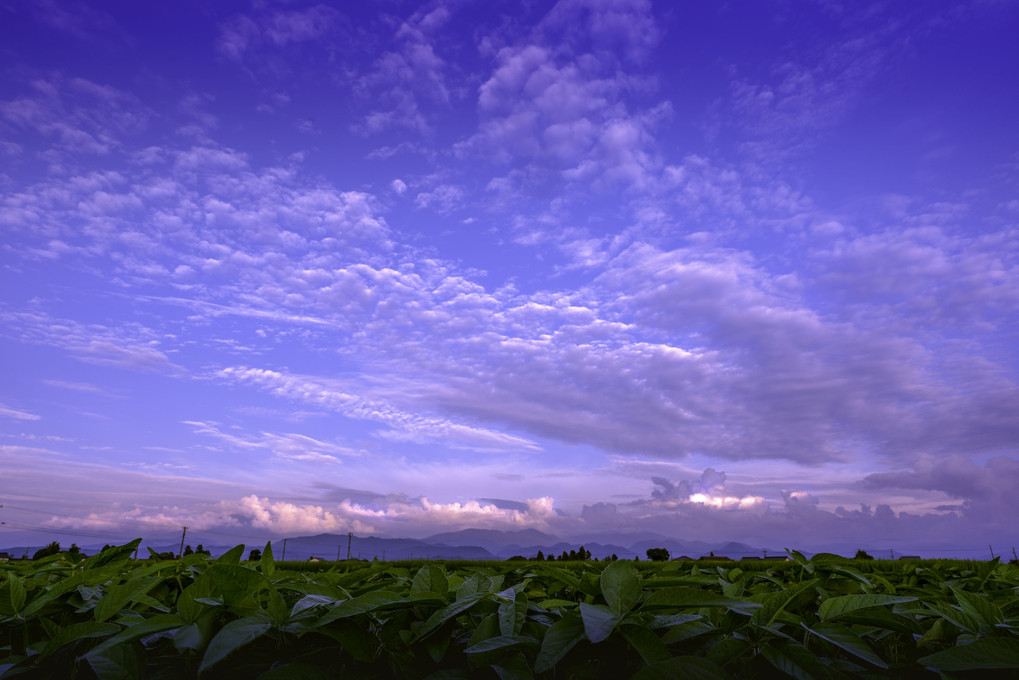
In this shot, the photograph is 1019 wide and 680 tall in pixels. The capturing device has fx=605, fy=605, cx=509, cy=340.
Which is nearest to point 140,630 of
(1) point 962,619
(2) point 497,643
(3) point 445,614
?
(3) point 445,614

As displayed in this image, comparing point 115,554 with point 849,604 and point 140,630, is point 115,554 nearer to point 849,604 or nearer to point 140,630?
point 140,630

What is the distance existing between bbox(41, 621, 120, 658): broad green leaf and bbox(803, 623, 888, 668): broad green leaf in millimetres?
1690

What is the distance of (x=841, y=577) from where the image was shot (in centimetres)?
235

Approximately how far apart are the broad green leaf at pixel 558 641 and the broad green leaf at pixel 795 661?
456 mm

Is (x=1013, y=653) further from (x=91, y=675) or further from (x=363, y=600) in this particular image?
(x=91, y=675)

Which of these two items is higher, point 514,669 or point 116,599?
point 116,599

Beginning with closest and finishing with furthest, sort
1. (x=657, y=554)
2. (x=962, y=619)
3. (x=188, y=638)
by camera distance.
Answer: (x=188, y=638) < (x=962, y=619) < (x=657, y=554)

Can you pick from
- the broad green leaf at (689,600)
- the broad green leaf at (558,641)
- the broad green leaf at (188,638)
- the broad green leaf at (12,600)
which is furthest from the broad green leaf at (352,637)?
the broad green leaf at (12,600)

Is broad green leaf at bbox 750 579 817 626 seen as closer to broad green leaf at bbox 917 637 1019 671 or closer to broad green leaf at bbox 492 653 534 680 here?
broad green leaf at bbox 917 637 1019 671

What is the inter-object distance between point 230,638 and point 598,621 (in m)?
0.76

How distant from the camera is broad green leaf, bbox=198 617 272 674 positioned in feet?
3.78

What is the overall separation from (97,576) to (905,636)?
2.61 m

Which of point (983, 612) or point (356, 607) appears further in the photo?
point (983, 612)

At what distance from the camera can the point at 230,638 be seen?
48.6 inches
